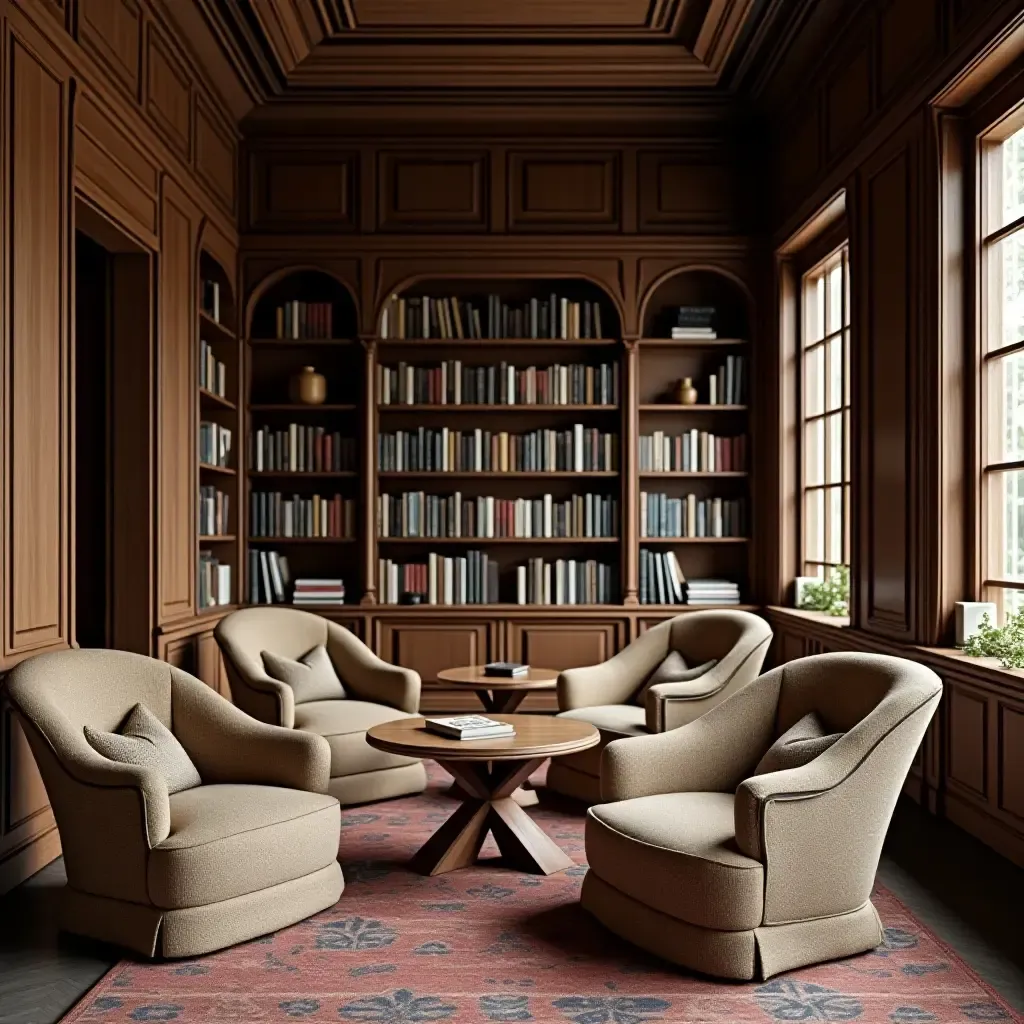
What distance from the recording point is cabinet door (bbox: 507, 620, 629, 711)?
7.00 metres

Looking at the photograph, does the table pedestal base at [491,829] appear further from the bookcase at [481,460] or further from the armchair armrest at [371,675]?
the bookcase at [481,460]

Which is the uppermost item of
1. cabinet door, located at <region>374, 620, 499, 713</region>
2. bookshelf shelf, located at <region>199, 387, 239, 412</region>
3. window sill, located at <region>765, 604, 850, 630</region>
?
bookshelf shelf, located at <region>199, 387, 239, 412</region>

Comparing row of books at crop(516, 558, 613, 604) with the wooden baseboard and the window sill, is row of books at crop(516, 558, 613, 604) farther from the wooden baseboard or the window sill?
the wooden baseboard

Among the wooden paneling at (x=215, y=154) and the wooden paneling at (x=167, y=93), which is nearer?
the wooden paneling at (x=167, y=93)

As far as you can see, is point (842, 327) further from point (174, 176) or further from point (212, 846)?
point (212, 846)

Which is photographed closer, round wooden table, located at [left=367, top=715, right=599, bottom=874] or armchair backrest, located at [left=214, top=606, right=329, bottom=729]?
round wooden table, located at [left=367, top=715, right=599, bottom=874]

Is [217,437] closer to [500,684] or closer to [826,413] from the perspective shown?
[500,684]

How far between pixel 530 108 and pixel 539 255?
0.89 metres

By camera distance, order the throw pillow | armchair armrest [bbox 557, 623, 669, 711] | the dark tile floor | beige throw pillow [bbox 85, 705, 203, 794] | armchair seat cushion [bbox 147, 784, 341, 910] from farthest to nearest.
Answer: armchair armrest [bbox 557, 623, 669, 711] → beige throw pillow [bbox 85, 705, 203, 794] → the throw pillow → armchair seat cushion [bbox 147, 784, 341, 910] → the dark tile floor

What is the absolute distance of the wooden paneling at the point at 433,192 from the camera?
706cm

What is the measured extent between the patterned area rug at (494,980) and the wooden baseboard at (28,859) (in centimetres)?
83

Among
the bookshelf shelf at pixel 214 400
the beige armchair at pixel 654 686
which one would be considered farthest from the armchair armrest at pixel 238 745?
the bookshelf shelf at pixel 214 400

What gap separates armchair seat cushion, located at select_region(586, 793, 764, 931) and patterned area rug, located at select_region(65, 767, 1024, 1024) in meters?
0.19

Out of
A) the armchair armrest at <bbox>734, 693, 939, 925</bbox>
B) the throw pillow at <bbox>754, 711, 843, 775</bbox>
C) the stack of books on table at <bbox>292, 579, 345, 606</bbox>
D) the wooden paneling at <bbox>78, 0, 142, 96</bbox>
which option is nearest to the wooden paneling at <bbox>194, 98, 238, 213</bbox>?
the wooden paneling at <bbox>78, 0, 142, 96</bbox>
